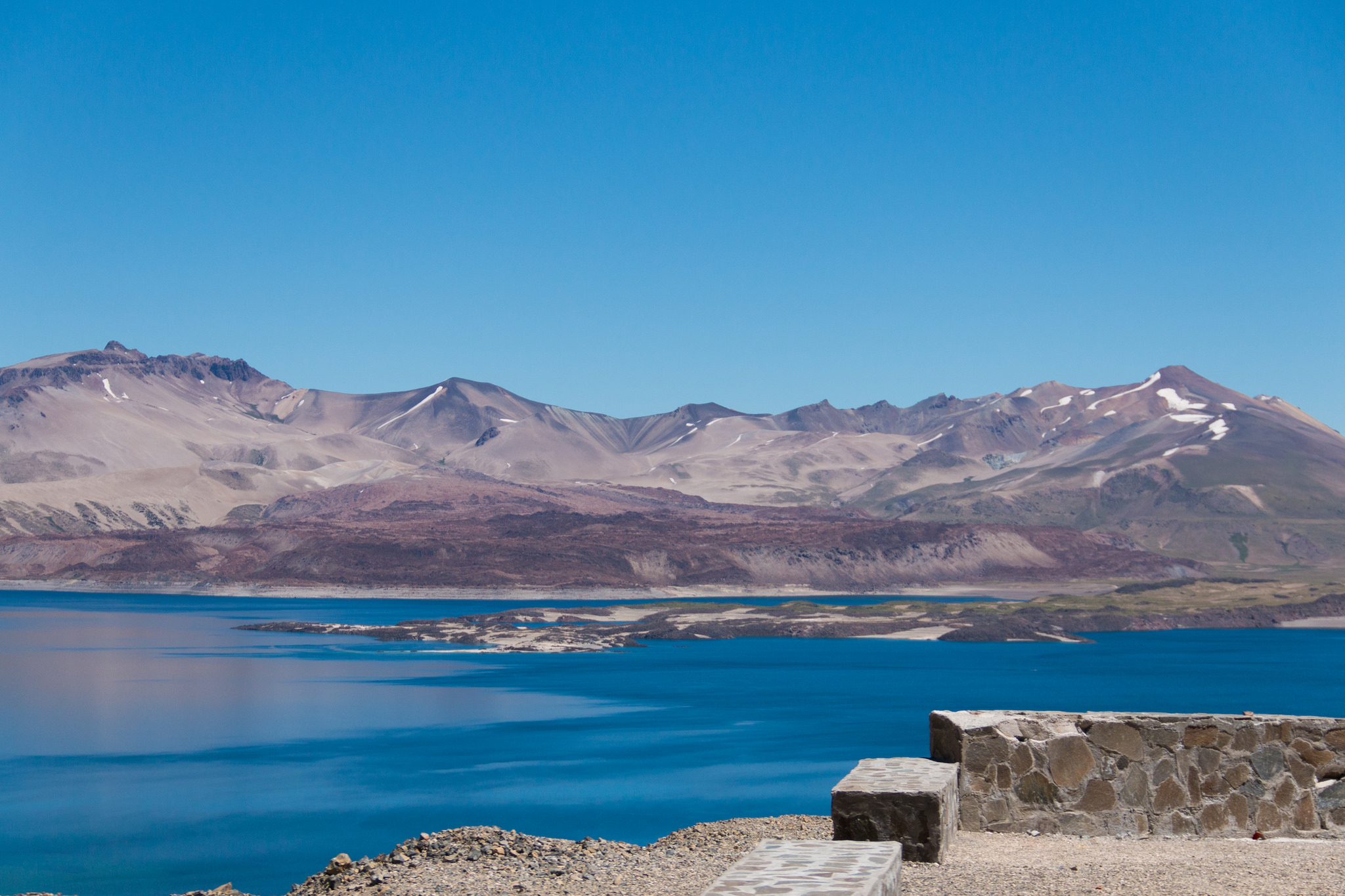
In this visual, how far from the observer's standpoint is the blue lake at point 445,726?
1023 inches

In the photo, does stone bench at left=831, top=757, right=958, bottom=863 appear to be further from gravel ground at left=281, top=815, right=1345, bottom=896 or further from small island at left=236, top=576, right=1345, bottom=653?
small island at left=236, top=576, right=1345, bottom=653

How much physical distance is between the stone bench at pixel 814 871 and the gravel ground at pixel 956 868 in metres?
0.85

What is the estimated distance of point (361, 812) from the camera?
28.3 metres

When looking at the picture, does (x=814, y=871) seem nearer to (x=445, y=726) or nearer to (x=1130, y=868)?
(x=1130, y=868)

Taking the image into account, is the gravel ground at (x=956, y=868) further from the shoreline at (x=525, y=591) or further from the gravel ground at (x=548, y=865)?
the shoreline at (x=525, y=591)

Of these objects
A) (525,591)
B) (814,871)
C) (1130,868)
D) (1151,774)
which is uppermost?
(525,591)

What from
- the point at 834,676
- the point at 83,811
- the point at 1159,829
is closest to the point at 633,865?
the point at 1159,829

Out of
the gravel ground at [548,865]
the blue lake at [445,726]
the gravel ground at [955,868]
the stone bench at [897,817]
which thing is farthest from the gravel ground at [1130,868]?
the blue lake at [445,726]

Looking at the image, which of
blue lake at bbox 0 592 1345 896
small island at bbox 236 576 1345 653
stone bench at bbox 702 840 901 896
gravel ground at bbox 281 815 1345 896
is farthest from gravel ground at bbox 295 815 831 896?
small island at bbox 236 576 1345 653

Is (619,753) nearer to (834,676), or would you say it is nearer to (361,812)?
(361,812)

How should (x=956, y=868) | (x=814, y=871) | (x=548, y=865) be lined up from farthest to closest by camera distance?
(x=548, y=865) → (x=956, y=868) → (x=814, y=871)

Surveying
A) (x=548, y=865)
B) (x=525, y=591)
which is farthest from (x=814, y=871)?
(x=525, y=591)

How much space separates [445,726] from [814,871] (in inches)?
1566

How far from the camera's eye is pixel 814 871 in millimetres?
6988
